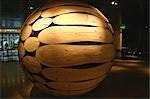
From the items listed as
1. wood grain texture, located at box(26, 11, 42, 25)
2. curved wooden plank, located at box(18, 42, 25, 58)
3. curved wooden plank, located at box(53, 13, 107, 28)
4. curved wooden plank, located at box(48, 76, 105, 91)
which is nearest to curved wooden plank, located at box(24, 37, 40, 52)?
curved wooden plank, located at box(18, 42, 25, 58)

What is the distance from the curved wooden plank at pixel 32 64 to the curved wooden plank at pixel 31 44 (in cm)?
14

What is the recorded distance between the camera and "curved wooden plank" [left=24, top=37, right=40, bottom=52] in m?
3.50

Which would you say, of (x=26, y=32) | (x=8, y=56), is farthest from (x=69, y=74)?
(x=8, y=56)

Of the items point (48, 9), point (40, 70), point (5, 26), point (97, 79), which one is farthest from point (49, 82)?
point (5, 26)

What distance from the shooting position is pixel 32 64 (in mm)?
3562

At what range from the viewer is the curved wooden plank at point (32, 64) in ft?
11.5

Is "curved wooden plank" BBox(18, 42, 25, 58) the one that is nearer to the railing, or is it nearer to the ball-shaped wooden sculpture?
the ball-shaped wooden sculpture

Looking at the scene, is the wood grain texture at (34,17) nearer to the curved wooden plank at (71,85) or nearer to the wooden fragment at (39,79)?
the wooden fragment at (39,79)

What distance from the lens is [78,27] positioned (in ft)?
11.2

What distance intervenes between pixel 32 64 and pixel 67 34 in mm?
760

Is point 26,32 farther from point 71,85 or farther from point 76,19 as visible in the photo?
point 71,85

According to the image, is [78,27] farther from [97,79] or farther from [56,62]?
[97,79]

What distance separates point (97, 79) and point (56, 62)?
30.2 inches

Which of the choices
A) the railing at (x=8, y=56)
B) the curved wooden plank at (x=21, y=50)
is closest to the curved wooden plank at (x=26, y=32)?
the curved wooden plank at (x=21, y=50)
